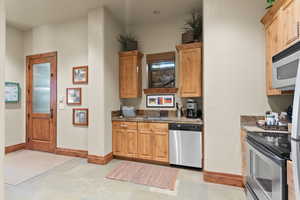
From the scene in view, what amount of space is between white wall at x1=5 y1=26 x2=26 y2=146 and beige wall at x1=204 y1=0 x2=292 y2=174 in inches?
192

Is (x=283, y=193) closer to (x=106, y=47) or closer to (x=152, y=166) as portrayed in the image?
(x=152, y=166)

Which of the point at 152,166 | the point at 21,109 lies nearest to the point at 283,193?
the point at 152,166

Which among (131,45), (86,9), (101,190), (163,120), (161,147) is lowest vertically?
(101,190)

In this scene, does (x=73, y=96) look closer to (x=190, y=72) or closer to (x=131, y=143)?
(x=131, y=143)

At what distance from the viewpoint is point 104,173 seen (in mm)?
2951

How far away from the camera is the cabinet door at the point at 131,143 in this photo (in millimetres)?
3471

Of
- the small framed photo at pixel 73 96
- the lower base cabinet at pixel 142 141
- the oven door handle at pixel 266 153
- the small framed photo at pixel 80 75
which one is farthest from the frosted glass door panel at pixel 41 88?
the oven door handle at pixel 266 153

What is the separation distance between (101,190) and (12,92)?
12.4ft

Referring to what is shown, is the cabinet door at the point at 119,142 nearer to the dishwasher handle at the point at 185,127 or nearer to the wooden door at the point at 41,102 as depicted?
the dishwasher handle at the point at 185,127

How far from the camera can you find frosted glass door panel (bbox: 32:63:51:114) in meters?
4.26

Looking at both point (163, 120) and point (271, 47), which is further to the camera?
point (163, 120)

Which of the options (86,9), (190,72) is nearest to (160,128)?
(190,72)

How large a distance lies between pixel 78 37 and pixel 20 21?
5.14 feet

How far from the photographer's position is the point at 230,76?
252 centimetres
